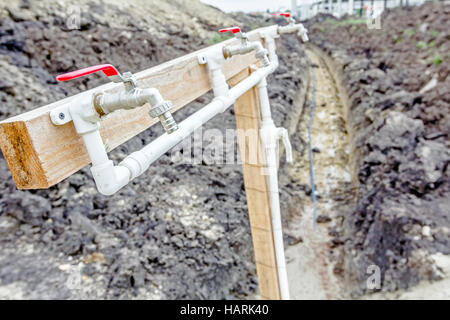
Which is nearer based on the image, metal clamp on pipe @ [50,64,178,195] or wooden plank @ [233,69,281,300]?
metal clamp on pipe @ [50,64,178,195]

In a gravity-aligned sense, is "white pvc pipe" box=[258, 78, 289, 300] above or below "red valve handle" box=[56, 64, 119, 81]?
below

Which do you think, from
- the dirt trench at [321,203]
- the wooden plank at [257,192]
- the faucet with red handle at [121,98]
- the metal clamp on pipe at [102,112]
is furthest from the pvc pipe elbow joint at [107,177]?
the dirt trench at [321,203]

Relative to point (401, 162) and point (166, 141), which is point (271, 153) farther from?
point (401, 162)

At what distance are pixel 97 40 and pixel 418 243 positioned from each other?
6336 millimetres

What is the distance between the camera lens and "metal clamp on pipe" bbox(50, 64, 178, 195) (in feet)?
2.56

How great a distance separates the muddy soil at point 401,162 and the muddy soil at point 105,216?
Result: 1769 mm

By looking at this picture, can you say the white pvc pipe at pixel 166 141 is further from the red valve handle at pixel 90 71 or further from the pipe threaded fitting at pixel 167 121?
the red valve handle at pixel 90 71

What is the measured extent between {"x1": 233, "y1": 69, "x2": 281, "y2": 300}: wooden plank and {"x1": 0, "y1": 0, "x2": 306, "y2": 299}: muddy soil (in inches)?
51.9

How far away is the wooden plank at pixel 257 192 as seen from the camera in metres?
2.10

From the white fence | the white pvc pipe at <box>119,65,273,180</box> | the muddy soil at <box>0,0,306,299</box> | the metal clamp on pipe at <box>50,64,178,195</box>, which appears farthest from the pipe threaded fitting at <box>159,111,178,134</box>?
the white fence

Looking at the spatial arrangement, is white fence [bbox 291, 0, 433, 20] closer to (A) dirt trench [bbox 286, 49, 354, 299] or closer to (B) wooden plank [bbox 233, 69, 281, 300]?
(A) dirt trench [bbox 286, 49, 354, 299]

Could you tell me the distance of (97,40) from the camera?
231 inches

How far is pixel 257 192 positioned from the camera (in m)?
2.18
